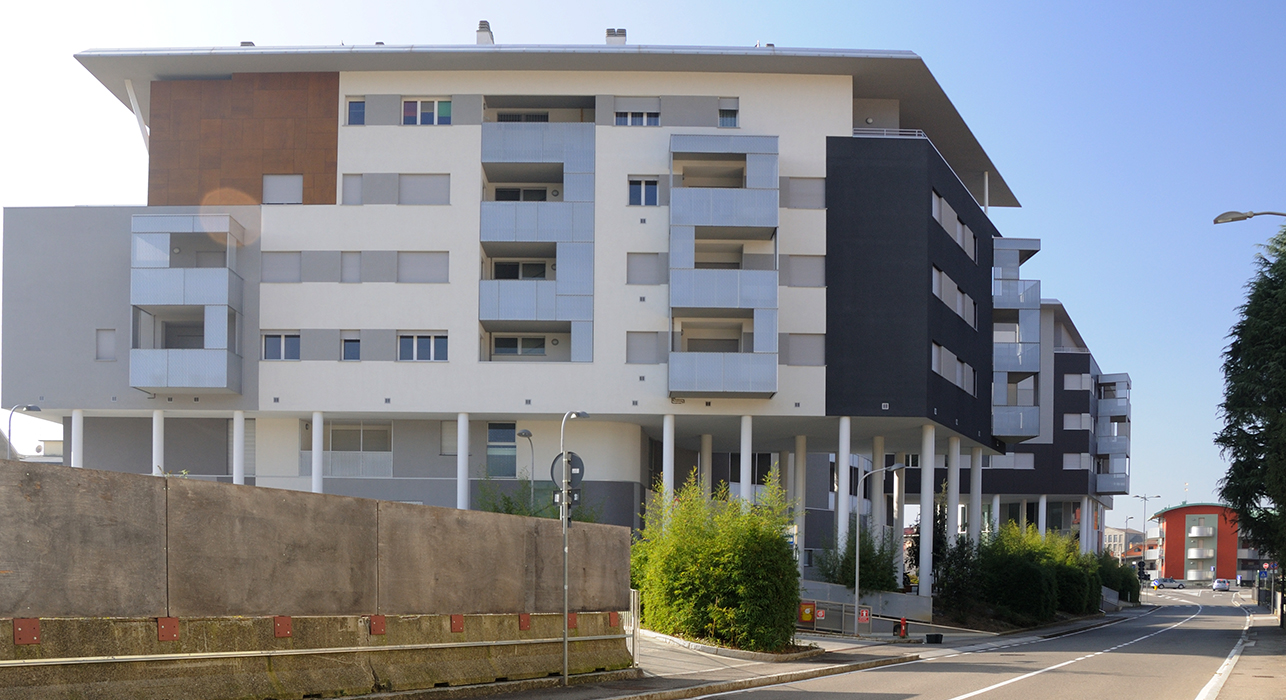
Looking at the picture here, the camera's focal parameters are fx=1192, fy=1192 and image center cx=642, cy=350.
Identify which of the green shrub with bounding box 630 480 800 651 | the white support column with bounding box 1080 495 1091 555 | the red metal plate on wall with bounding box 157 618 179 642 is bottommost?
the white support column with bounding box 1080 495 1091 555

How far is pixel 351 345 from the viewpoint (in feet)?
147

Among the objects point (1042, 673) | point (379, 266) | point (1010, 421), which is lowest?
point (1042, 673)

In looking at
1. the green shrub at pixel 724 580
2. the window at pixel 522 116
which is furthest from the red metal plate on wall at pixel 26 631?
the window at pixel 522 116

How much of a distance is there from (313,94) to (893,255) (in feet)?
75.9

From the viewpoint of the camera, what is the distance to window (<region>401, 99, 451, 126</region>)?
46.0 m

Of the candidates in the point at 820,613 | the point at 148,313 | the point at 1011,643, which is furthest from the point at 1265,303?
the point at 148,313

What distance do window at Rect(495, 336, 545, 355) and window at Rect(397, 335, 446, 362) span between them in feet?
8.64

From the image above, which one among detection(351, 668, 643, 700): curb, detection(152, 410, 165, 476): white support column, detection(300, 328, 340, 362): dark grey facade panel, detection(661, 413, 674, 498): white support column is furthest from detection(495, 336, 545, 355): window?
detection(351, 668, 643, 700): curb

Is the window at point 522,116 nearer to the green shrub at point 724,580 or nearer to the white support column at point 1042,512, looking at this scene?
the green shrub at point 724,580

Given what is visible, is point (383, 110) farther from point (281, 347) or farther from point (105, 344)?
point (105, 344)

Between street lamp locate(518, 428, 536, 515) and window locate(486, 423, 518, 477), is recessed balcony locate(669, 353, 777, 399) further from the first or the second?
window locate(486, 423, 518, 477)

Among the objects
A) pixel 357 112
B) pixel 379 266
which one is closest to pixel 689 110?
pixel 357 112

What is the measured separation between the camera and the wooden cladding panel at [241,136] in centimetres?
4553

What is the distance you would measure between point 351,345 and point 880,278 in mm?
20232
